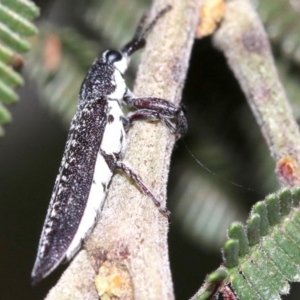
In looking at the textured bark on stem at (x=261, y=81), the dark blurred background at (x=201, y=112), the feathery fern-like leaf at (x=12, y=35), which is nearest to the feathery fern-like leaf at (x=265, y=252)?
the textured bark on stem at (x=261, y=81)

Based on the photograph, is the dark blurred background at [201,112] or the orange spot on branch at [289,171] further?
the dark blurred background at [201,112]

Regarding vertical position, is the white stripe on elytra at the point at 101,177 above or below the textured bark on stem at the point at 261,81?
below

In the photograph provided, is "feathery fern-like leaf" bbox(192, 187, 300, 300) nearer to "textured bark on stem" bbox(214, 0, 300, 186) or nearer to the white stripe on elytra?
"textured bark on stem" bbox(214, 0, 300, 186)

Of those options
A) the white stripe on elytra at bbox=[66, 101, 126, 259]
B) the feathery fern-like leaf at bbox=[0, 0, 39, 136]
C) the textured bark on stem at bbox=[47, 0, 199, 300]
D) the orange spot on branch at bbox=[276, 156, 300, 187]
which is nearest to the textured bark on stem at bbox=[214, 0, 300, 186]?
the orange spot on branch at bbox=[276, 156, 300, 187]

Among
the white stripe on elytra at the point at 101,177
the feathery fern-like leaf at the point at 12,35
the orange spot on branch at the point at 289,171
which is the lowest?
the white stripe on elytra at the point at 101,177

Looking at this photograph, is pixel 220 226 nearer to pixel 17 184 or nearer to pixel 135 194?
pixel 135 194

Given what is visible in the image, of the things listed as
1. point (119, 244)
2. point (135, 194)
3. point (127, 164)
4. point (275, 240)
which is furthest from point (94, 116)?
point (275, 240)

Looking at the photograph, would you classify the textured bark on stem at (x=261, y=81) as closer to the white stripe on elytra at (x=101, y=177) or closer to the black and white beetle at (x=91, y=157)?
the black and white beetle at (x=91, y=157)
